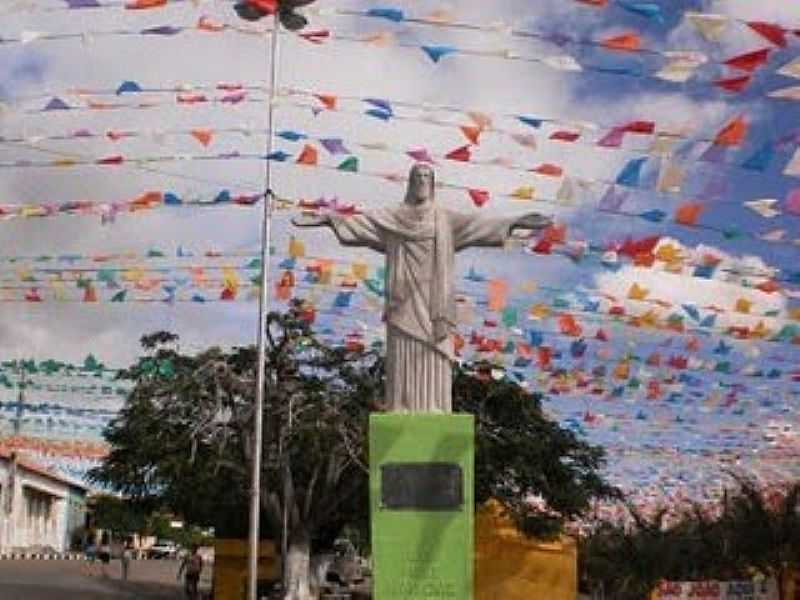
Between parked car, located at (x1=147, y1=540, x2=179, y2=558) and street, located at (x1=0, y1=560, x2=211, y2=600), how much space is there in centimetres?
3742

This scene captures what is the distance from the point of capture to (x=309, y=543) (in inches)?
1259

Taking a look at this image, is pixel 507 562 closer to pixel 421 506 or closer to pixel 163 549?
pixel 421 506

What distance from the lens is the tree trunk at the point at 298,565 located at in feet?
101

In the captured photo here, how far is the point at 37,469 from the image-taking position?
71938mm

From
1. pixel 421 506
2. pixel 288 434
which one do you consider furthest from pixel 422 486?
pixel 288 434

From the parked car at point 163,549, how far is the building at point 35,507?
548 cm

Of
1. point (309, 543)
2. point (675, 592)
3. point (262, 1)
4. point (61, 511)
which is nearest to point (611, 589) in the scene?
point (675, 592)

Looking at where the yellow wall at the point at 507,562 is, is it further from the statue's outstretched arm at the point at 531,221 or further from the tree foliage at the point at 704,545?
the statue's outstretched arm at the point at 531,221

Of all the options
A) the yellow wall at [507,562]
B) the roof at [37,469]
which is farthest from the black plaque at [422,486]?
the roof at [37,469]

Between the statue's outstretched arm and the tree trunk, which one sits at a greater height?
the statue's outstretched arm

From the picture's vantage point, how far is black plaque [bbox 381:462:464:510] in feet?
45.6

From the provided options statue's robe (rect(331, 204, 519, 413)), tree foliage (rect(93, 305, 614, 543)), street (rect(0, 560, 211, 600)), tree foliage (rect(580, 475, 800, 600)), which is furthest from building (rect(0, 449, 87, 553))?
statue's robe (rect(331, 204, 519, 413))

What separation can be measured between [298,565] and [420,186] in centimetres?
1763

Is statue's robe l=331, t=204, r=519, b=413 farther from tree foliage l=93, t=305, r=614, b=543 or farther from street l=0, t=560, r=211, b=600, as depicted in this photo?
street l=0, t=560, r=211, b=600
